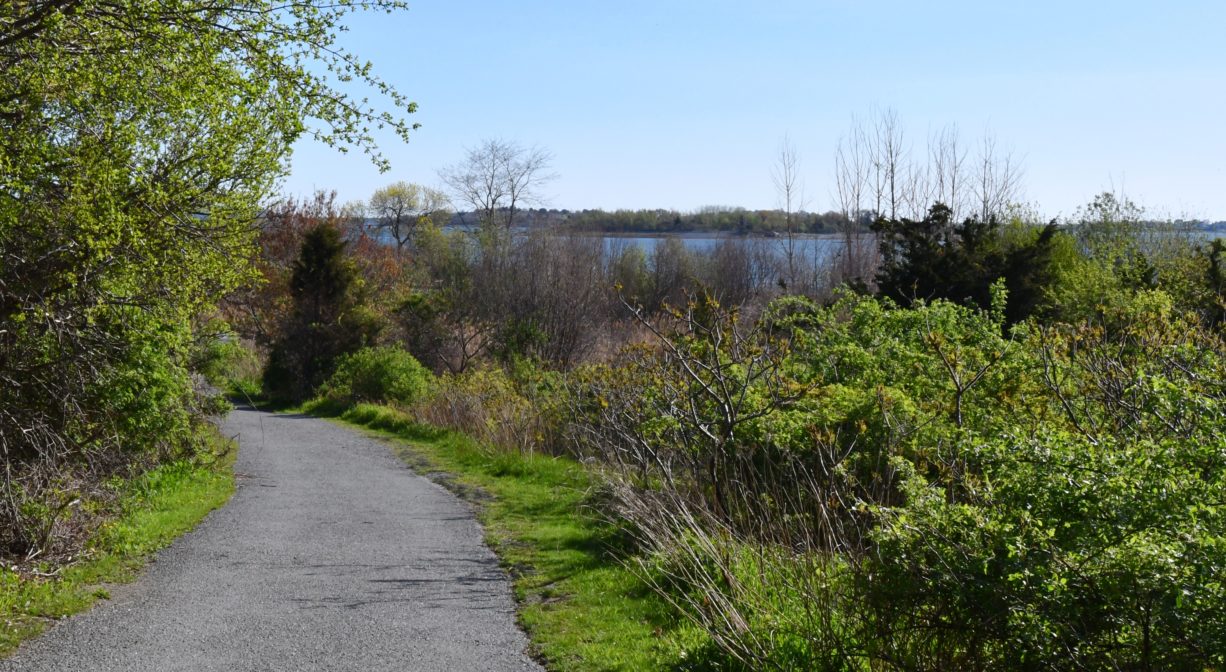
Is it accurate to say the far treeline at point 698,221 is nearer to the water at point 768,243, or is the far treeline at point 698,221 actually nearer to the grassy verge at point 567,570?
the water at point 768,243

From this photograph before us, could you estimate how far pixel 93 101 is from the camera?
372 inches

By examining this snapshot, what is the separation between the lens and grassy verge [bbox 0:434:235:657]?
309 inches

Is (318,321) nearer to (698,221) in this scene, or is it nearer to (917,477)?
(917,477)

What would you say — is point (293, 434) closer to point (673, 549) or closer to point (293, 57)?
point (293, 57)

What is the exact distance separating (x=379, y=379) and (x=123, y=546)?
21716 mm

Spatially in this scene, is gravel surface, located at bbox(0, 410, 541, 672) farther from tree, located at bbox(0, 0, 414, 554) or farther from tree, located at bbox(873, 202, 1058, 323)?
tree, located at bbox(873, 202, 1058, 323)

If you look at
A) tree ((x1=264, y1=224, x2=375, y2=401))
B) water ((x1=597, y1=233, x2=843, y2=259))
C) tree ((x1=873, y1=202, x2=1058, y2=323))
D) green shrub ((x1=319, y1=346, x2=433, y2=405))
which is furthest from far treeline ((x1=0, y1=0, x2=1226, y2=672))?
water ((x1=597, y1=233, x2=843, y2=259))

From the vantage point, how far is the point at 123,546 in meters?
10.3

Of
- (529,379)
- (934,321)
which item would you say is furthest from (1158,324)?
(529,379)

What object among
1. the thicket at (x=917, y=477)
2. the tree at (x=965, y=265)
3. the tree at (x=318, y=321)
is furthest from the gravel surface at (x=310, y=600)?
the tree at (x=318, y=321)

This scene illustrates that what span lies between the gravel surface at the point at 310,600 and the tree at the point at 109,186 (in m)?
1.57

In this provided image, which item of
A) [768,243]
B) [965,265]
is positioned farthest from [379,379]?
[768,243]

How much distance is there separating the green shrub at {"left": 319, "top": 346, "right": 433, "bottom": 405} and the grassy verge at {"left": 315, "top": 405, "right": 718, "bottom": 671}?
12379 millimetres

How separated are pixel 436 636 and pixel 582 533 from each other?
3924 mm
